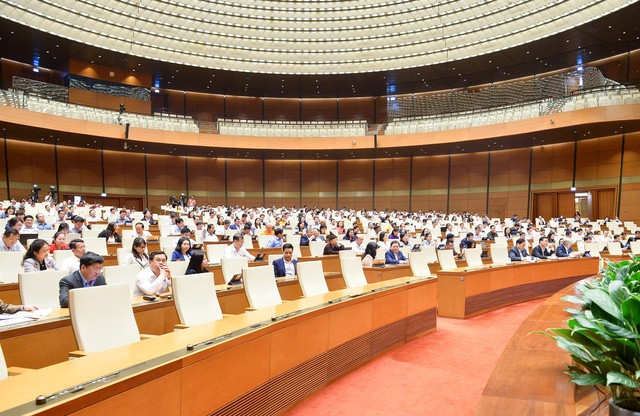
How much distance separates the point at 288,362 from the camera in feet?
12.1

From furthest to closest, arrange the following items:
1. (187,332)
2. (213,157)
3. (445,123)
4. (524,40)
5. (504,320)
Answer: (213,157), (445,123), (524,40), (504,320), (187,332)

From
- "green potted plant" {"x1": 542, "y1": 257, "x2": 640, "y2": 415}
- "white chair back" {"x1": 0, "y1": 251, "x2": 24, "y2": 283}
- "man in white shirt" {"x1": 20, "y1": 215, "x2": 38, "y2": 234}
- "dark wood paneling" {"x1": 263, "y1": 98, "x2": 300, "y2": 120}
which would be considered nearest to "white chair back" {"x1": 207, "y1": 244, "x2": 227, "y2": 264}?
"white chair back" {"x1": 0, "y1": 251, "x2": 24, "y2": 283}

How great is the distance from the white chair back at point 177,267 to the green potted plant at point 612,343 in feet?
15.7

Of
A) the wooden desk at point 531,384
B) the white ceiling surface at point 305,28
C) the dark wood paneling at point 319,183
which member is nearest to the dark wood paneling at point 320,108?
the dark wood paneling at point 319,183

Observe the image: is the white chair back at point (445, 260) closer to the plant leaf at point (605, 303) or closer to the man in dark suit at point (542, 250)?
the man in dark suit at point (542, 250)

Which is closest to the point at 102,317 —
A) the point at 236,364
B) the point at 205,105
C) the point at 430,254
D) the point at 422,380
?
the point at 236,364

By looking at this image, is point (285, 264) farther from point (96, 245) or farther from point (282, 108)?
point (282, 108)

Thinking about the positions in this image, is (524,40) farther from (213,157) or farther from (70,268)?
(70,268)

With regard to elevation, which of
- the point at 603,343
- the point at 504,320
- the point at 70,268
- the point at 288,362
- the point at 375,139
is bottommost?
the point at 504,320

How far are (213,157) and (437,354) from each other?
2351 centimetres

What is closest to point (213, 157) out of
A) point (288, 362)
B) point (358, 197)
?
point (358, 197)

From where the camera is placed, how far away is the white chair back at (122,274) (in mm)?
4883

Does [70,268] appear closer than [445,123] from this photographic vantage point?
Yes

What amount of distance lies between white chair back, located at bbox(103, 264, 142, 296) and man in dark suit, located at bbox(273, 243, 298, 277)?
2.07m
